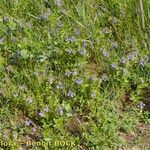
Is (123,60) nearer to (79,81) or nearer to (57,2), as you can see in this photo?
(79,81)

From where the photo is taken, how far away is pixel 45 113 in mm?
3285

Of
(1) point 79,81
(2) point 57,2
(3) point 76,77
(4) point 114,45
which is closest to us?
(1) point 79,81

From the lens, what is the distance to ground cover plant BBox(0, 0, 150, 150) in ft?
10.8

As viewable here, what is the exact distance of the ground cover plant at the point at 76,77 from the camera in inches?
129

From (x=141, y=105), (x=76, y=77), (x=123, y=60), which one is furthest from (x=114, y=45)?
(x=141, y=105)

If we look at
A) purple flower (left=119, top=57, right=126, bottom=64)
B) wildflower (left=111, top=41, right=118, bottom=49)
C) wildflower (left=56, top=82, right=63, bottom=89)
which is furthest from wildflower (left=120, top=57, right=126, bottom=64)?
wildflower (left=56, top=82, right=63, bottom=89)

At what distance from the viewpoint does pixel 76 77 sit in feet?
Answer: 11.5

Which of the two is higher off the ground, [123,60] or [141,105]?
[123,60]

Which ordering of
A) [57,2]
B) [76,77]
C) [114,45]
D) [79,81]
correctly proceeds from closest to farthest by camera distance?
[79,81], [76,77], [114,45], [57,2]

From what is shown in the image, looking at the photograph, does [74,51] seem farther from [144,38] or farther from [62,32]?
[144,38]

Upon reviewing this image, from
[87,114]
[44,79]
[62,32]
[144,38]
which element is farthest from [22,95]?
[144,38]

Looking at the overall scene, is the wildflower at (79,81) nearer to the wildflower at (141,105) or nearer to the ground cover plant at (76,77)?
the ground cover plant at (76,77)

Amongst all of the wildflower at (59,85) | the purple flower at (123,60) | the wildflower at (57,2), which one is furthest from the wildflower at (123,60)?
the wildflower at (57,2)

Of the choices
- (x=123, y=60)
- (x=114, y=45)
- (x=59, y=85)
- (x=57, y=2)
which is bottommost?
(x=59, y=85)
